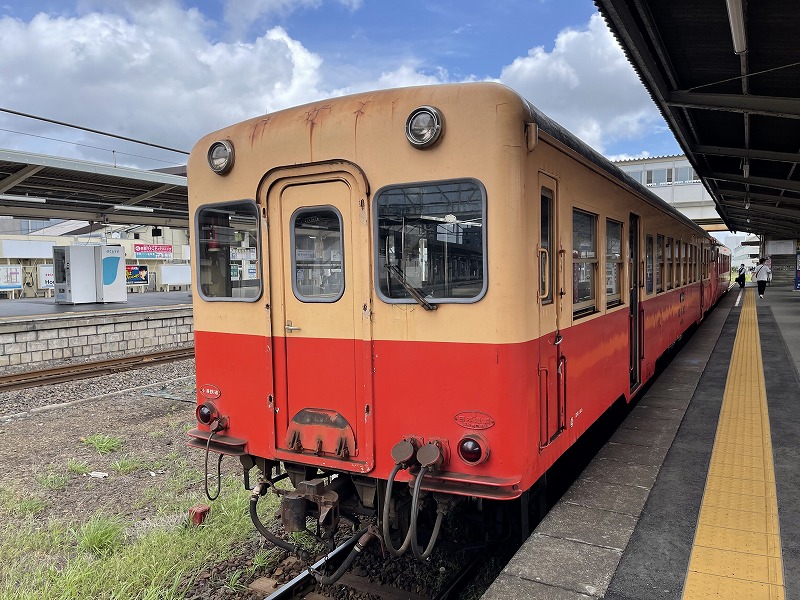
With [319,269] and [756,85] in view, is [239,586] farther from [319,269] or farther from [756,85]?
[756,85]

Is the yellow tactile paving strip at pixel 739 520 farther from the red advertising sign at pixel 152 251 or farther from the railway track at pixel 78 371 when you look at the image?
the red advertising sign at pixel 152 251

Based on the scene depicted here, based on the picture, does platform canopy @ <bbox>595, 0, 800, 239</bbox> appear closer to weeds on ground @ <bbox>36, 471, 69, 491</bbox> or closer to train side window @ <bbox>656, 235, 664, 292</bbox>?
train side window @ <bbox>656, 235, 664, 292</bbox>

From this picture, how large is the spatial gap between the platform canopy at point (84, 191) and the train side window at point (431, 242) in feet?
31.4

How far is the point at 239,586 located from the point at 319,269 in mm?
2150

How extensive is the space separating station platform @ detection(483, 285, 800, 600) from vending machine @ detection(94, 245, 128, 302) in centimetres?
1742

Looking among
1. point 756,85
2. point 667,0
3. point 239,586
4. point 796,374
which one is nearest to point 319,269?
Result: point 239,586

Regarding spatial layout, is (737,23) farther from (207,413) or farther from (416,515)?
(207,413)

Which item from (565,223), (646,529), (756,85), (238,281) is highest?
(756,85)

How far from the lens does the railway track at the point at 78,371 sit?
34.3 feet

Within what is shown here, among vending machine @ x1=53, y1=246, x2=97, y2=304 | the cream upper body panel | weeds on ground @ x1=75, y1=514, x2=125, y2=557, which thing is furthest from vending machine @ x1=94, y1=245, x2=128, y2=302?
the cream upper body panel

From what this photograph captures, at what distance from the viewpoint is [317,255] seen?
12.0ft

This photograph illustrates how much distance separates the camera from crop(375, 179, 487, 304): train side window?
10.6 ft

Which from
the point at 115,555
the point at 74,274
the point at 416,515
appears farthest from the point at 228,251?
the point at 74,274

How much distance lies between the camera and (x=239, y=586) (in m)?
3.92
